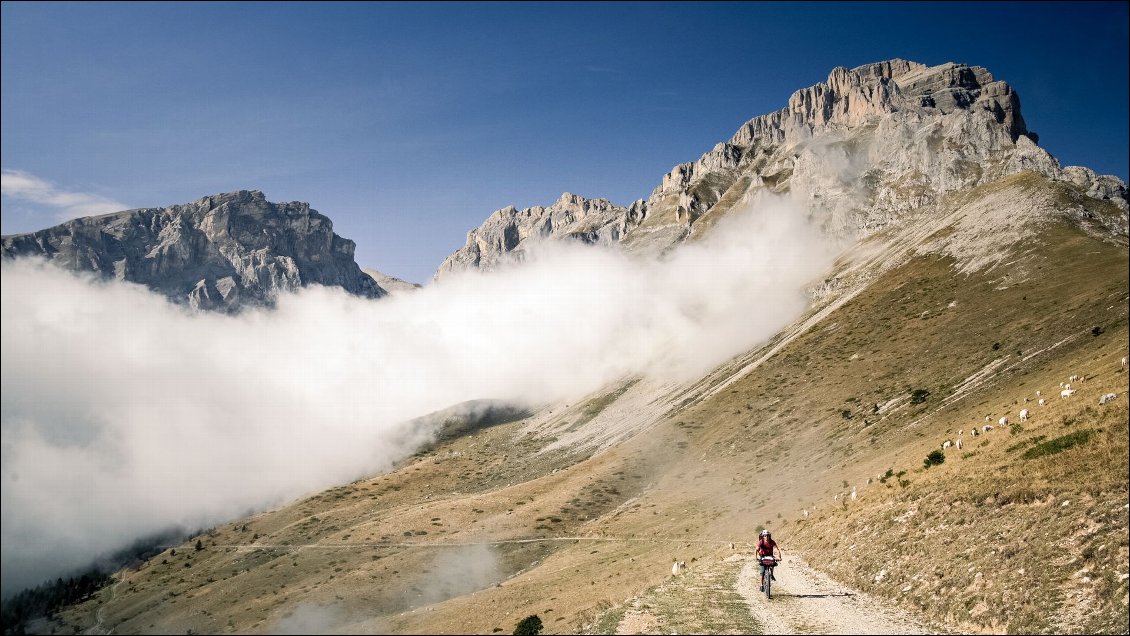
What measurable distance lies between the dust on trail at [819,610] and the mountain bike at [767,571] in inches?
16.2

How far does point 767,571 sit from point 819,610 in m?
3.83

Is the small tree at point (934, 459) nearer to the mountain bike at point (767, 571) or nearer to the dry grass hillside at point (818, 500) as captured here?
the dry grass hillside at point (818, 500)

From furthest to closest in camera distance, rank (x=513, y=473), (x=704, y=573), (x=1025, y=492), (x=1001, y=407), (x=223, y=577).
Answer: (x=513, y=473) < (x=223, y=577) < (x=1001, y=407) < (x=704, y=573) < (x=1025, y=492)

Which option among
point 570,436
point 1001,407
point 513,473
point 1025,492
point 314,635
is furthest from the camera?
point 570,436

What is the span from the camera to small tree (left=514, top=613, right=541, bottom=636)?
102ft

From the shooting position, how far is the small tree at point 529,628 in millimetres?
31188

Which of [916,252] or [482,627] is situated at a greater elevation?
[916,252]

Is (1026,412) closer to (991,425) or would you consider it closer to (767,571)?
(991,425)

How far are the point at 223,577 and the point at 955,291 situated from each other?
180762 millimetres

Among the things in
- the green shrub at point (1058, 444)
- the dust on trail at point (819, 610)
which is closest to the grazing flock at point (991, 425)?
the green shrub at point (1058, 444)

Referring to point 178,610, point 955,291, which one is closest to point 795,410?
point 955,291

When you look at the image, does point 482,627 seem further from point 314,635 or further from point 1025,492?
point 1025,492

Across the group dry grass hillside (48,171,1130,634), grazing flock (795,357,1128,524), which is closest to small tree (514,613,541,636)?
dry grass hillside (48,171,1130,634)

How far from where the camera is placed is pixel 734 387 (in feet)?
466
